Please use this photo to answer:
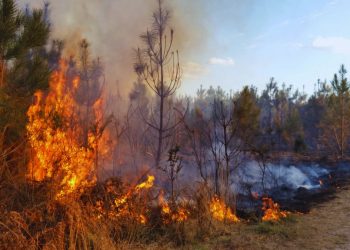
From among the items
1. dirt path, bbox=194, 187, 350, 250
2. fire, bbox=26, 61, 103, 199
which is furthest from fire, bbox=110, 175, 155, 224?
dirt path, bbox=194, 187, 350, 250

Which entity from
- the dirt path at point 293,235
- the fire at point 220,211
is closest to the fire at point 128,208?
the dirt path at point 293,235

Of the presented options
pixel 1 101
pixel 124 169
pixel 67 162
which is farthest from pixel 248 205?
pixel 1 101

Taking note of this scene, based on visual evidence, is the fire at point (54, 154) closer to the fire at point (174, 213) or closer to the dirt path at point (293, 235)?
the fire at point (174, 213)

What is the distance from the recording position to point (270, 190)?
45.1ft

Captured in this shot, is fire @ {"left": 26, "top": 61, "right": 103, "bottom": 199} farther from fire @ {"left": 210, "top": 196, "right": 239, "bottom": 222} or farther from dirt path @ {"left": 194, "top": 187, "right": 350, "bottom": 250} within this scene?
fire @ {"left": 210, "top": 196, "right": 239, "bottom": 222}

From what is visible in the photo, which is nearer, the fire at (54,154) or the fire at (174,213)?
the fire at (54,154)

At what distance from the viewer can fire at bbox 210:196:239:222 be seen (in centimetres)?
697

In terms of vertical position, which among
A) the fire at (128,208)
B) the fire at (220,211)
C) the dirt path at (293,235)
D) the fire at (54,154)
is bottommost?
the dirt path at (293,235)

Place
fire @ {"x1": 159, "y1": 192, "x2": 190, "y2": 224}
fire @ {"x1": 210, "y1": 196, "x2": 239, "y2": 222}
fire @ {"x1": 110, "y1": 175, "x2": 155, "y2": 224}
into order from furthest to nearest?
fire @ {"x1": 210, "y1": 196, "x2": 239, "y2": 222} < fire @ {"x1": 159, "y1": 192, "x2": 190, "y2": 224} < fire @ {"x1": 110, "y1": 175, "x2": 155, "y2": 224}

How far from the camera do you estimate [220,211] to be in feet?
23.8

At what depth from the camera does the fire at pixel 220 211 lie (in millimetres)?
6971

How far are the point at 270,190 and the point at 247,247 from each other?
854 centimetres

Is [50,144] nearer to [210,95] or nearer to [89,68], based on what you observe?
[89,68]

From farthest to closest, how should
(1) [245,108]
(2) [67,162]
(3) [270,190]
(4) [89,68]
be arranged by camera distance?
(1) [245,108]
(4) [89,68]
(3) [270,190]
(2) [67,162]
